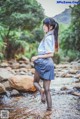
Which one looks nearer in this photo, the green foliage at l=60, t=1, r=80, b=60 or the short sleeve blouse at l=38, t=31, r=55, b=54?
the short sleeve blouse at l=38, t=31, r=55, b=54

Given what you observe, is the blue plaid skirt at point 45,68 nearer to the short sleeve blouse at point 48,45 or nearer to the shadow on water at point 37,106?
the short sleeve blouse at point 48,45

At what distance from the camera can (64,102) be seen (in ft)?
13.1

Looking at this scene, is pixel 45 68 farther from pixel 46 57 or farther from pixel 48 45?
pixel 48 45

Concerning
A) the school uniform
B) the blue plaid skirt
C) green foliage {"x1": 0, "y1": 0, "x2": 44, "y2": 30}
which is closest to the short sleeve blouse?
the school uniform

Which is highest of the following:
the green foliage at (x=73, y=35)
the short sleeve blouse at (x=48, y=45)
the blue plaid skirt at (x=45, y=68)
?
the short sleeve blouse at (x=48, y=45)

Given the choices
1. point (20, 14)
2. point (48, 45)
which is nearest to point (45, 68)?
point (48, 45)

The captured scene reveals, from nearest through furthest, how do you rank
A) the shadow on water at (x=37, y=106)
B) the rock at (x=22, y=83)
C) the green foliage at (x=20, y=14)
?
the shadow on water at (x=37, y=106), the rock at (x=22, y=83), the green foliage at (x=20, y=14)

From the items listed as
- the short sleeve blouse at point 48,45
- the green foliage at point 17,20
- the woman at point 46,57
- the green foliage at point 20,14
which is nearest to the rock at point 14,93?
the woman at point 46,57

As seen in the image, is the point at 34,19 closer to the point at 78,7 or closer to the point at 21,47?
the point at 21,47

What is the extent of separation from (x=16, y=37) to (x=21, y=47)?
0.90 m

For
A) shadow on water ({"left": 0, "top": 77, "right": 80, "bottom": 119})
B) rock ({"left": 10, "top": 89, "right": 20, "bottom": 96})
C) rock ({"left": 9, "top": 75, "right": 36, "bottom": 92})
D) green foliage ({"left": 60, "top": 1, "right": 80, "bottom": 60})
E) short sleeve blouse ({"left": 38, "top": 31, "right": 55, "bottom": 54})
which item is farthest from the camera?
green foliage ({"left": 60, "top": 1, "right": 80, "bottom": 60})

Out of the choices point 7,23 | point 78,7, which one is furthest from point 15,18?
point 78,7

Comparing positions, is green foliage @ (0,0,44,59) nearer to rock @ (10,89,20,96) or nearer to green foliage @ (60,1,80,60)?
green foliage @ (60,1,80,60)

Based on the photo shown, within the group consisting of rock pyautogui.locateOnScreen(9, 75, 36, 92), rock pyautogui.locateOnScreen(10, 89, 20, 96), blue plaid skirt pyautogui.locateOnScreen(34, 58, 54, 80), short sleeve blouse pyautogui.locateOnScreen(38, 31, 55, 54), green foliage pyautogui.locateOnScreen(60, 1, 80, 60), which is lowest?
green foliage pyautogui.locateOnScreen(60, 1, 80, 60)
